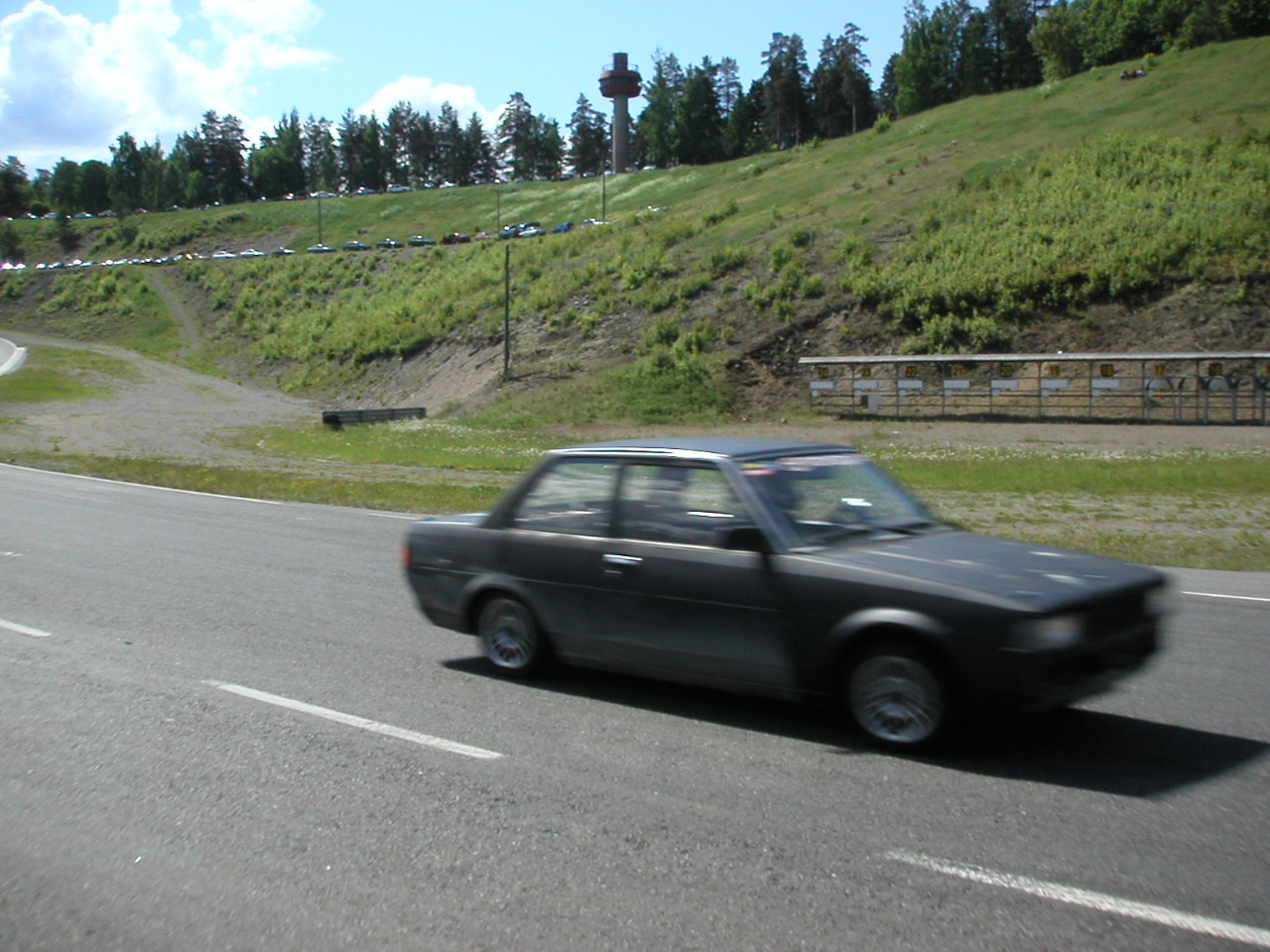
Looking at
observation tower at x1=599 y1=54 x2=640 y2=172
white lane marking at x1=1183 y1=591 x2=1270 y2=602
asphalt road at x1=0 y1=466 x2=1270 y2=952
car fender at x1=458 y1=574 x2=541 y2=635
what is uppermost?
observation tower at x1=599 y1=54 x2=640 y2=172

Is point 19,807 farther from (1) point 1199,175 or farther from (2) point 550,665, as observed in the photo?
(1) point 1199,175

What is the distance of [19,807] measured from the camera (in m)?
5.56

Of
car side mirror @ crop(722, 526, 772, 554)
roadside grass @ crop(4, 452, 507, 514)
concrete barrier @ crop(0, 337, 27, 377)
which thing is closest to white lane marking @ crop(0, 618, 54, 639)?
car side mirror @ crop(722, 526, 772, 554)

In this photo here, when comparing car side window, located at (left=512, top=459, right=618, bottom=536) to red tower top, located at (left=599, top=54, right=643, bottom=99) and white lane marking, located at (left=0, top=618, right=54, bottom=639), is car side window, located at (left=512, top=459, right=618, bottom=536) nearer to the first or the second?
white lane marking, located at (left=0, top=618, right=54, bottom=639)

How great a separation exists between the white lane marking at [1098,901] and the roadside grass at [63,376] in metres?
61.3

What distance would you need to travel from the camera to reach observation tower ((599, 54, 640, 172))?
5512 inches

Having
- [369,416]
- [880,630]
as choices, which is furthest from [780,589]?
[369,416]

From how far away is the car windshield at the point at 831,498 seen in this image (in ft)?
21.9

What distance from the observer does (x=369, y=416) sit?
152 feet

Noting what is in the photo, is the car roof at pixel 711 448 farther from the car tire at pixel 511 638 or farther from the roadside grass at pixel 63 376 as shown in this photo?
the roadside grass at pixel 63 376

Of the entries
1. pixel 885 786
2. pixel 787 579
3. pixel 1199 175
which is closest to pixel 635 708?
pixel 787 579

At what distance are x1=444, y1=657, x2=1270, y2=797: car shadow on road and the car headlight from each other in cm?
42

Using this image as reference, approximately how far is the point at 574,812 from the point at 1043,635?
2.34 m

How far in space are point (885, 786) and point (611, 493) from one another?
2.57 metres
